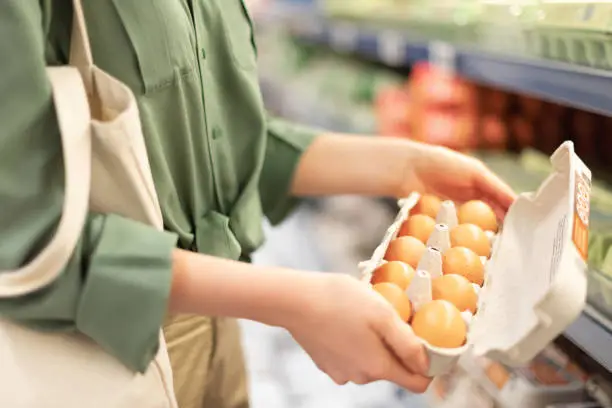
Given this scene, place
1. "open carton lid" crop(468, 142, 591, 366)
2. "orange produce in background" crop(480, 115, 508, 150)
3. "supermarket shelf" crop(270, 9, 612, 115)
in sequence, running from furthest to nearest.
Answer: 1. "orange produce in background" crop(480, 115, 508, 150)
2. "supermarket shelf" crop(270, 9, 612, 115)
3. "open carton lid" crop(468, 142, 591, 366)

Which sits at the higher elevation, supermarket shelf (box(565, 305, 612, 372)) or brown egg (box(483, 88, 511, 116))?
supermarket shelf (box(565, 305, 612, 372))

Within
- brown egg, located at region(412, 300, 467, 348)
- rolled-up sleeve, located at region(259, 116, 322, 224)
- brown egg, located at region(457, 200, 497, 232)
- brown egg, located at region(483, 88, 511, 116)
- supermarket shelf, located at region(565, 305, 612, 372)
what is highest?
brown egg, located at region(412, 300, 467, 348)

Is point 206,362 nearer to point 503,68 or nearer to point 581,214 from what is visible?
point 581,214

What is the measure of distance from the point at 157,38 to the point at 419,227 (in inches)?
16.6

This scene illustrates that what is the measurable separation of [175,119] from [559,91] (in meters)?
0.68

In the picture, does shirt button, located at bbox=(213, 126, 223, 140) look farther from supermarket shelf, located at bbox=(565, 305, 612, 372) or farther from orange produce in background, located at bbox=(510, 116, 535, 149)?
orange produce in background, located at bbox=(510, 116, 535, 149)

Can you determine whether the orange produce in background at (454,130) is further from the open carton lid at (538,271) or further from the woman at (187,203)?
the open carton lid at (538,271)

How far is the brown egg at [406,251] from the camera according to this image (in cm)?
93

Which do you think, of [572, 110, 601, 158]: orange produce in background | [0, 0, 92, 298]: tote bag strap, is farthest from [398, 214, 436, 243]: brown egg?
[572, 110, 601, 158]: orange produce in background

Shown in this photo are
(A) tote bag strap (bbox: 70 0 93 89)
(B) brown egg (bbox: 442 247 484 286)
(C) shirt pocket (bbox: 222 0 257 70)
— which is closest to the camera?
(A) tote bag strap (bbox: 70 0 93 89)

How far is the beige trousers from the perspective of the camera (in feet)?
3.36

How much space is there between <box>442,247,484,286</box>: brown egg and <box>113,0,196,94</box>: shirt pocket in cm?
40

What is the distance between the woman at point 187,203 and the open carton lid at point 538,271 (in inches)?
3.7

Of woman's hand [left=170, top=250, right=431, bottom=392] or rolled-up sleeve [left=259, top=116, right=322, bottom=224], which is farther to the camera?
rolled-up sleeve [left=259, top=116, right=322, bottom=224]
